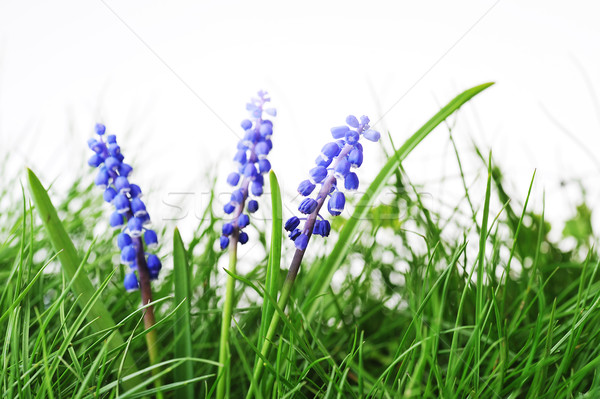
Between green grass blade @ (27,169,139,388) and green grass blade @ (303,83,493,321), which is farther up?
green grass blade @ (27,169,139,388)

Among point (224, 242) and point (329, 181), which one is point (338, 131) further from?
point (224, 242)

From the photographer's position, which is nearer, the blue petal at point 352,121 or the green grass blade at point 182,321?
the blue petal at point 352,121

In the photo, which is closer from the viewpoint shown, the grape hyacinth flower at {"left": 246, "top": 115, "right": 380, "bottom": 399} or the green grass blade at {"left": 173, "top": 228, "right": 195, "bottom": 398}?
the grape hyacinth flower at {"left": 246, "top": 115, "right": 380, "bottom": 399}

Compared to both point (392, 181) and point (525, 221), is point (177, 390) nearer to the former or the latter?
point (392, 181)

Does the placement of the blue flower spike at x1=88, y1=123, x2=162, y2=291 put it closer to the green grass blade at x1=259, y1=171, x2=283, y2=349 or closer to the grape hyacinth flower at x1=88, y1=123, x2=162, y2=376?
the grape hyacinth flower at x1=88, y1=123, x2=162, y2=376

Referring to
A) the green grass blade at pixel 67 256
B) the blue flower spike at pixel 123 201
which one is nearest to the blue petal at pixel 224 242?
the blue flower spike at pixel 123 201

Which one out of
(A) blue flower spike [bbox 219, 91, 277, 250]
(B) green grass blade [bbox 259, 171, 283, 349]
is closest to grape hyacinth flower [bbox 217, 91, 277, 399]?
(A) blue flower spike [bbox 219, 91, 277, 250]

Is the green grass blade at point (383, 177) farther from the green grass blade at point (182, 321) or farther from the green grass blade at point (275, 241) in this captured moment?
the green grass blade at point (182, 321)
